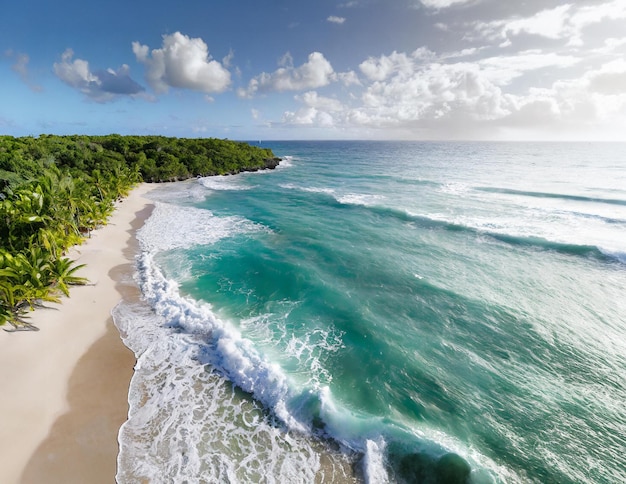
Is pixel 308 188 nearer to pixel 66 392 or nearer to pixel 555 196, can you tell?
pixel 555 196

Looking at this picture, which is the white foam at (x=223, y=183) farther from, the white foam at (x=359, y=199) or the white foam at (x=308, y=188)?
the white foam at (x=359, y=199)

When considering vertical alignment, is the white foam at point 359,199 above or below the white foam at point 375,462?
→ above

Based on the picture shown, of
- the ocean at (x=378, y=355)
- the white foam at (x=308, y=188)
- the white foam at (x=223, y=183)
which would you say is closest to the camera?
the ocean at (x=378, y=355)

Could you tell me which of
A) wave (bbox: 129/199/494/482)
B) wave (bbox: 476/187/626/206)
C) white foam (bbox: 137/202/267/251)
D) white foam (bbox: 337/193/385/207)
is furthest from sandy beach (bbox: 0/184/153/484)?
wave (bbox: 476/187/626/206)

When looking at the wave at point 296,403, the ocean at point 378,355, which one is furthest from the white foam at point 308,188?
the wave at point 296,403

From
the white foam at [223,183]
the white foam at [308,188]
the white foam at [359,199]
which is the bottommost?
the white foam at [359,199]

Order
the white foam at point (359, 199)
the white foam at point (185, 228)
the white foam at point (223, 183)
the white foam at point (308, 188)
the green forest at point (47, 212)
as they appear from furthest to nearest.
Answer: the white foam at point (223, 183) → the white foam at point (308, 188) → the white foam at point (359, 199) → the white foam at point (185, 228) → the green forest at point (47, 212)
